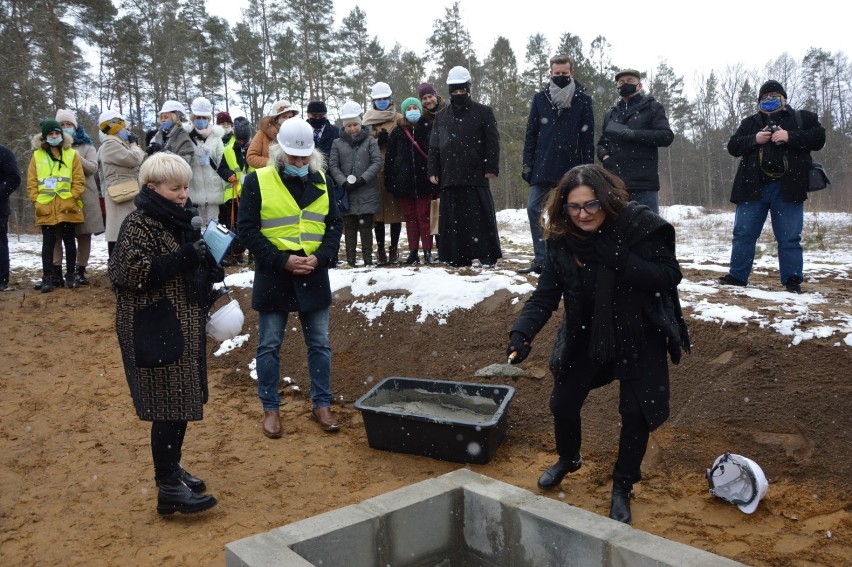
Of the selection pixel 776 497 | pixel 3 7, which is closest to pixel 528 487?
pixel 776 497

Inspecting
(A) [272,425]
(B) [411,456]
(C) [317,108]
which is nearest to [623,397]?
(B) [411,456]

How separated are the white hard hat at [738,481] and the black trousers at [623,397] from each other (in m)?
0.45

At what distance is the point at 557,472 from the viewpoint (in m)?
3.54

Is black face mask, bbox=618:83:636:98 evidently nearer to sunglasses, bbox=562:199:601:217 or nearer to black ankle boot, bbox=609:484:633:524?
sunglasses, bbox=562:199:601:217

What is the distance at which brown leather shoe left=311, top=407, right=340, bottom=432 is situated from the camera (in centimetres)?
450

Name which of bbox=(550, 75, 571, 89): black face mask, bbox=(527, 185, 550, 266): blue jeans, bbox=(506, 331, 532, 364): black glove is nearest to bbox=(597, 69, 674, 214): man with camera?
bbox=(550, 75, 571, 89): black face mask

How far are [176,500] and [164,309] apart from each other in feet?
3.23

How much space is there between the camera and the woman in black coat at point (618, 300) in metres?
2.98

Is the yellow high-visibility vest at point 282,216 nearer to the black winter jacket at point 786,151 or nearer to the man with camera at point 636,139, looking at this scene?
the man with camera at point 636,139

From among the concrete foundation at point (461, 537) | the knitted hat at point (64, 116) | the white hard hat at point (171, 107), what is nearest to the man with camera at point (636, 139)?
the concrete foundation at point (461, 537)

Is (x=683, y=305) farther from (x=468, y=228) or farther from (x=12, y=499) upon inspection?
(x=12, y=499)

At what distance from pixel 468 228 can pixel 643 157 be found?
1.85m

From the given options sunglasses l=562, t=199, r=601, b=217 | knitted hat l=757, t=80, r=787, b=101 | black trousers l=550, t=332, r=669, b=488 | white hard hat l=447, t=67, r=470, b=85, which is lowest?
black trousers l=550, t=332, r=669, b=488

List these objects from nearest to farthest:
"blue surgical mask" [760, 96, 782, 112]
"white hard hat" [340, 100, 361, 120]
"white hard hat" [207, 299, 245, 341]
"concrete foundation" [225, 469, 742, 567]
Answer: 1. "concrete foundation" [225, 469, 742, 567]
2. "white hard hat" [207, 299, 245, 341]
3. "blue surgical mask" [760, 96, 782, 112]
4. "white hard hat" [340, 100, 361, 120]
